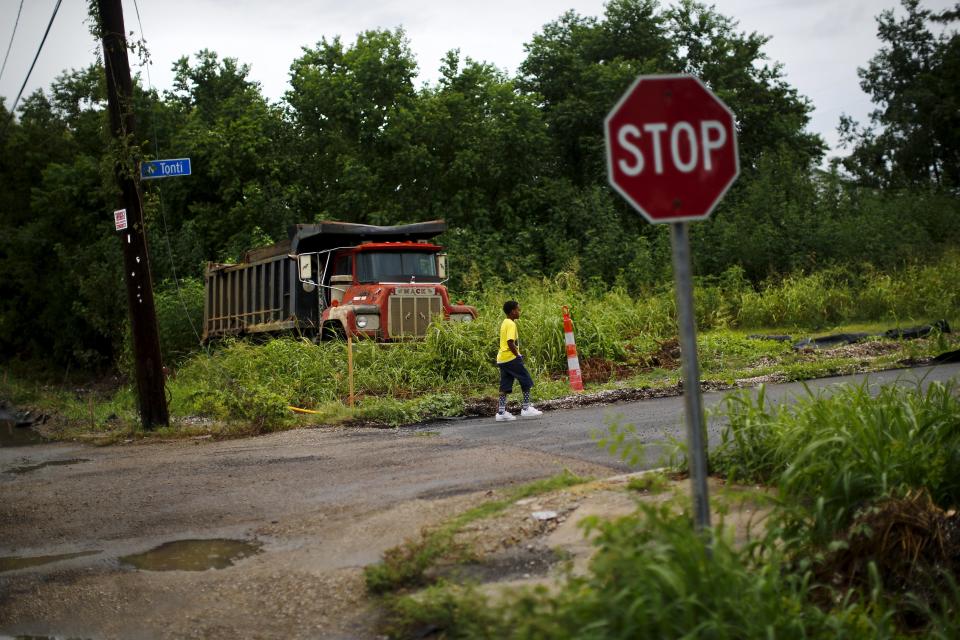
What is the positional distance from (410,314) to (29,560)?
12383 millimetres

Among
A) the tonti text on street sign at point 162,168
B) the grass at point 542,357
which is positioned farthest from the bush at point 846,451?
the tonti text on street sign at point 162,168

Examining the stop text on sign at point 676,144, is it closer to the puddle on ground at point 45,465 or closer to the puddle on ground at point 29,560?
the puddle on ground at point 29,560

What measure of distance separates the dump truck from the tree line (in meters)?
6.75

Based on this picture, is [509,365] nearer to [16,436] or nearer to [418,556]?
[418,556]

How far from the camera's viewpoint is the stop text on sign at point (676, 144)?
14.5ft

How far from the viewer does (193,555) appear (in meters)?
7.02

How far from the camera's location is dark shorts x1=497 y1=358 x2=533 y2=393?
13297mm

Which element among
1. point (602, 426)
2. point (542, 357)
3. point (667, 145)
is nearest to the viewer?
point (667, 145)

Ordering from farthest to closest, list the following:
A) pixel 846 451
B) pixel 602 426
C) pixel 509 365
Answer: pixel 509 365, pixel 602 426, pixel 846 451

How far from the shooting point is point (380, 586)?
5.62 metres

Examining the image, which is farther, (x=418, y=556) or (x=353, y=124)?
(x=353, y=124)

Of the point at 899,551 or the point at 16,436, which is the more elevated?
the point at 899,551

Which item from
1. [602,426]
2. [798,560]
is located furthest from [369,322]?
[798,560]

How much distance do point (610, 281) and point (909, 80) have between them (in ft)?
104
